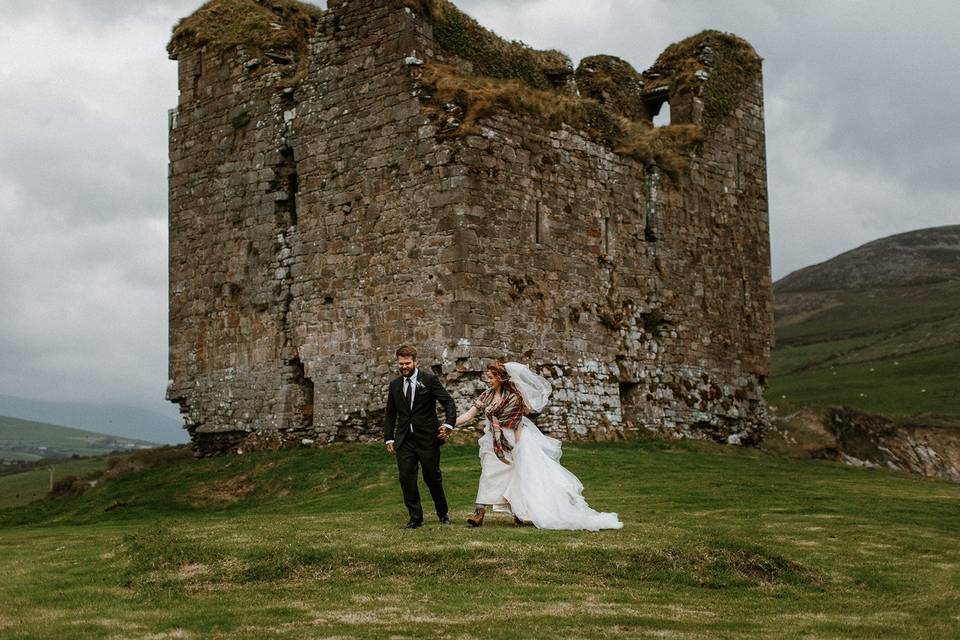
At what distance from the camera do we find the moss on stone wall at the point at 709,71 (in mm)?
32344

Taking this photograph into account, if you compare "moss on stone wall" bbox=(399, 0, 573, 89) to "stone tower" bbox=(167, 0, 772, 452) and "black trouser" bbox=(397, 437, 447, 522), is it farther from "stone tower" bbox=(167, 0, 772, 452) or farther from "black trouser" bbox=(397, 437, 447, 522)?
"black trouser" bbox=(397, 437, 447, 522)

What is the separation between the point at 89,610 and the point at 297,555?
2.32 m

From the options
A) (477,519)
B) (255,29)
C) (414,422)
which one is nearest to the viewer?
(477,519)

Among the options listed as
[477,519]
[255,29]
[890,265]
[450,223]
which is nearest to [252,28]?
[255,29]

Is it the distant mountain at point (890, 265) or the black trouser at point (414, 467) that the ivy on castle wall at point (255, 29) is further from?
the distant mountain at point (890, 265)

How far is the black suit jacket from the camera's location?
613 inches

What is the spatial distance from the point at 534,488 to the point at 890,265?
13251 centimetres

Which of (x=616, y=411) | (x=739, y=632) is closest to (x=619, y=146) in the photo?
(x=616, y=411)

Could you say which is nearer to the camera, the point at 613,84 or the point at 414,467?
the point at 414,467

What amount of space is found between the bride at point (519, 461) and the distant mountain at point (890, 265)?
11600 centimetres

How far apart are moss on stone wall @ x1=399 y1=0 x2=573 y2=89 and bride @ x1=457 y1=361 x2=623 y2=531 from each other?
12.4m

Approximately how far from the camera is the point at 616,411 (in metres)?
28.4

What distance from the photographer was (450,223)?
25.1 metres

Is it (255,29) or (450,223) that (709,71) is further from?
(255,29)
